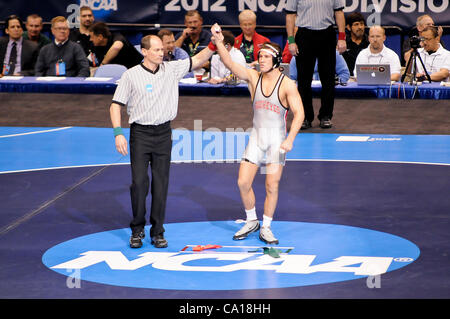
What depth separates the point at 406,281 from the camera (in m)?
5.70

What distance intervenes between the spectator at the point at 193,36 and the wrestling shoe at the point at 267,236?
8829 mm

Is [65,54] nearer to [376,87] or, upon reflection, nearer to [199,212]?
[376,87]

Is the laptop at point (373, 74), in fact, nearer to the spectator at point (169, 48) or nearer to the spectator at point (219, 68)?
the spectator at point (219, 68)

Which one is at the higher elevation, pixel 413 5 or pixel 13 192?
pixel 413 5

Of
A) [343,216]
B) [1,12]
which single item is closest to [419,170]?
[343,216]

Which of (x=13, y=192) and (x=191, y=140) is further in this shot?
(x=191, y=140)

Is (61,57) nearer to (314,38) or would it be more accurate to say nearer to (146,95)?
(314,38)

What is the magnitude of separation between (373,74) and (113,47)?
15.1 feet

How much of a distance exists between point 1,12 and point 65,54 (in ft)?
12.2

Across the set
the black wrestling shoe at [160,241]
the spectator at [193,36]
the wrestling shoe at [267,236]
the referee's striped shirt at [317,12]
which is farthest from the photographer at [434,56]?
the black wrestling shoe at [160,241]

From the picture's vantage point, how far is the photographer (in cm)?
1373

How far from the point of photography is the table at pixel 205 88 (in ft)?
43.6

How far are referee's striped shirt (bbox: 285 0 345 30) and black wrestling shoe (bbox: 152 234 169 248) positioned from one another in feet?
17.9

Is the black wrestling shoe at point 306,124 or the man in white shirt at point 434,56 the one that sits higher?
the man in white shirt at point 434,56
